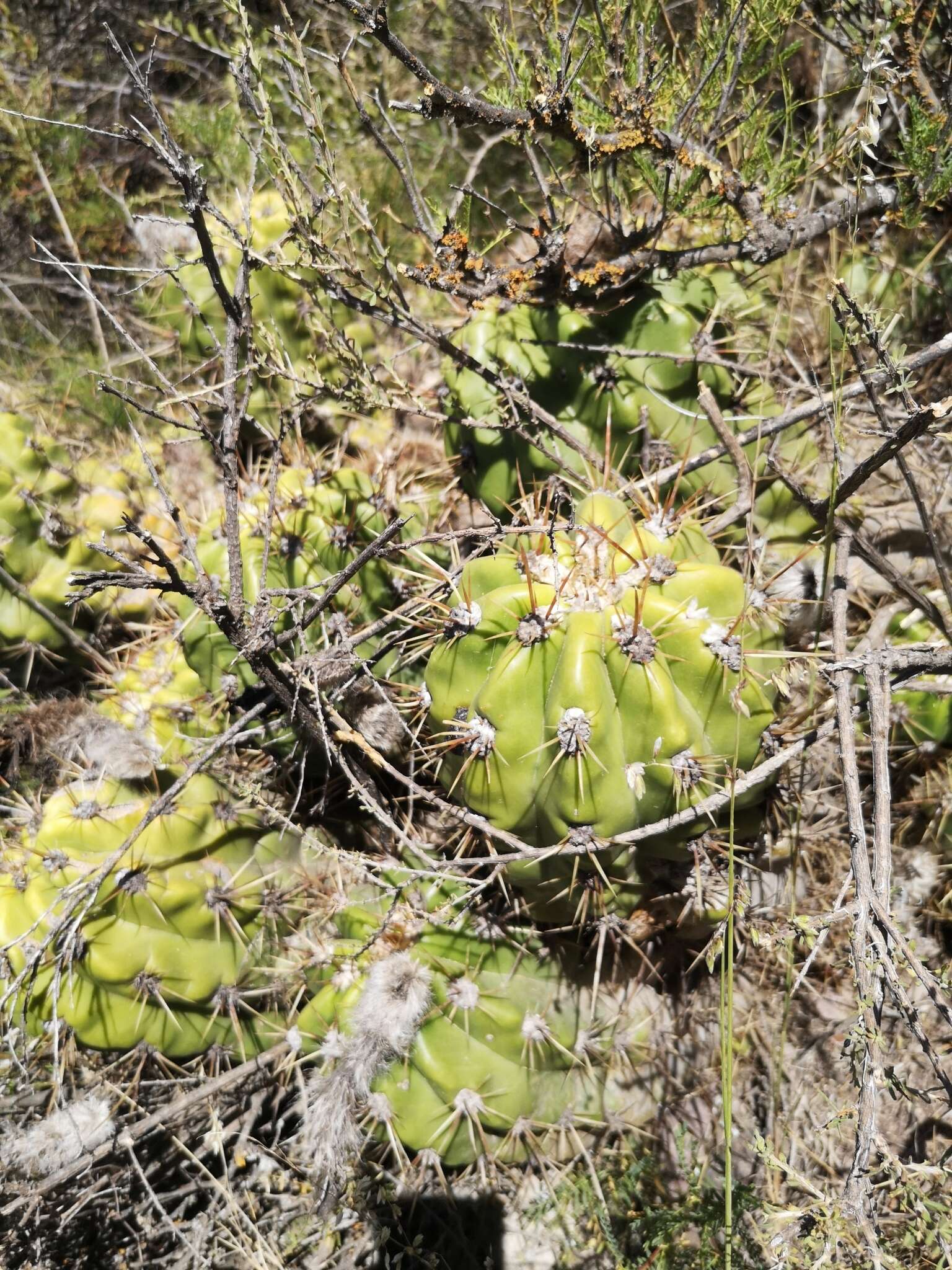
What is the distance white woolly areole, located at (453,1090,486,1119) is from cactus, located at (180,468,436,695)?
3.71 ft

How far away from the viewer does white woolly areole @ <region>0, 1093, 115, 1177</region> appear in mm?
2404

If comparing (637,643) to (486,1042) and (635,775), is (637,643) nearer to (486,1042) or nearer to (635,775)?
(635,775)

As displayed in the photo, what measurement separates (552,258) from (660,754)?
126 cm

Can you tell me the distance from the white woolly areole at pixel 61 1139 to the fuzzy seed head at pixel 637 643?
1962 mm

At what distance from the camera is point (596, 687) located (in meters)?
1.68

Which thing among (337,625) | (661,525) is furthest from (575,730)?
(337,625)

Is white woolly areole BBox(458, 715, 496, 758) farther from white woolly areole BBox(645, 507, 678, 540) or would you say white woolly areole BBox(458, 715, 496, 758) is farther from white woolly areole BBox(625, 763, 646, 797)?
white woolly areole BBox(645, 507, 678, 540)

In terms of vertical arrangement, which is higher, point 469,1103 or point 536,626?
point 536,626

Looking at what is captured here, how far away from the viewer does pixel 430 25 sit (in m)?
3.44

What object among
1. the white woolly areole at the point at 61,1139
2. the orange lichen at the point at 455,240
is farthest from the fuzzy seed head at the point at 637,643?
the white woolly areole at the point at 61,1139

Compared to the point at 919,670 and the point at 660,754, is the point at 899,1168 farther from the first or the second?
the point at 919,670

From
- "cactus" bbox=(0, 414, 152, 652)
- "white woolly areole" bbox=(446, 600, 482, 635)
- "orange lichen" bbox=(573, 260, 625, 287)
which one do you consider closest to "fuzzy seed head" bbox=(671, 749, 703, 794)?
"white woolly areole" bbox=(446, 600, 482, 635)

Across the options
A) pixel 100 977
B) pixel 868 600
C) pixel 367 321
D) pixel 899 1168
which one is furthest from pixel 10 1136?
pixel 868 600

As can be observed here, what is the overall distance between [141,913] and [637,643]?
1423 mm
